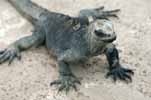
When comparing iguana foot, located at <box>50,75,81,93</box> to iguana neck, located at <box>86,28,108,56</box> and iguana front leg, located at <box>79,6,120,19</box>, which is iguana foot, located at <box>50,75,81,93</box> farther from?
iguana front leg, located at <box>79,6,120,19</box>

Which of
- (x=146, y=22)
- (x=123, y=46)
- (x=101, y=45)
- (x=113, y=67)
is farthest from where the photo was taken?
(x=146, y=22)

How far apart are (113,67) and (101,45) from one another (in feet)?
1.50

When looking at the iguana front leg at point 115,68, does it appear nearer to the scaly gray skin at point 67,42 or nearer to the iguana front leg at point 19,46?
the scaly gray skin at point 67,42

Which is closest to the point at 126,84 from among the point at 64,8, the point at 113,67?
the point at 113,67

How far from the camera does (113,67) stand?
210 inches

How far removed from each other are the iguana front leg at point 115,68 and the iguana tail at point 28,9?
1.37 m

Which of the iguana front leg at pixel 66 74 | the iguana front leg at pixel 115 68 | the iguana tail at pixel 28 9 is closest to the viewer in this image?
the iguana front leg at pixel 66 74

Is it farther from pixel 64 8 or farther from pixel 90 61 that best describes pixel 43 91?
pixel 64 8

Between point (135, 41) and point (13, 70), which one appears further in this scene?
point (135, 41)

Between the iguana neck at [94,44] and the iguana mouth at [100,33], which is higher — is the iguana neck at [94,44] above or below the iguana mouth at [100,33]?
below

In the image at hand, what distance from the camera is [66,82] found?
16.7 feet

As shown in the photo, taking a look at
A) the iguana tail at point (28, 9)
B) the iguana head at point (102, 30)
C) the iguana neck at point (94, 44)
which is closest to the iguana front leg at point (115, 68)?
the iguana neck at point (94, 44)

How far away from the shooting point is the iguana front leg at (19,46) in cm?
557

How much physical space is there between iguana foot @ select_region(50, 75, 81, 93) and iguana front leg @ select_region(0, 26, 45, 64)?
2.37 ft
